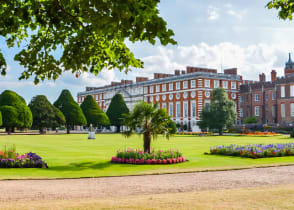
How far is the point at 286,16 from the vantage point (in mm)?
8398

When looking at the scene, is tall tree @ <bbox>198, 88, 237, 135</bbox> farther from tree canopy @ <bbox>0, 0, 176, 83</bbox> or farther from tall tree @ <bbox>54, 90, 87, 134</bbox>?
tree canopy @ <bbox>0, 0, 176, 83</bbox>

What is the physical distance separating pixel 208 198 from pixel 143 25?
13.7 feet

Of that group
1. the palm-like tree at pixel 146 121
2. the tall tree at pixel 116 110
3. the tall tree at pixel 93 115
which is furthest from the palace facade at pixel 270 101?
the palm-like tree at pixel 146 121

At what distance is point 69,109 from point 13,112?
1111cm

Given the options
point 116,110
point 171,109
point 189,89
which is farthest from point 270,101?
point 116,110

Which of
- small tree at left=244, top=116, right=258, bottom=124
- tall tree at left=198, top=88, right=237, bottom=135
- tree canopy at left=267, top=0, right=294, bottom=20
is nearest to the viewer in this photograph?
tree canopy at left=267, top=0, right=294, bottom=20

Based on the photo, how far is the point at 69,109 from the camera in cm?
6456

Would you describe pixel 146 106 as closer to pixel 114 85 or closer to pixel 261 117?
pixel 261 117

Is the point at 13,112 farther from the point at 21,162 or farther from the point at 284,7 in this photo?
the point at 284,7

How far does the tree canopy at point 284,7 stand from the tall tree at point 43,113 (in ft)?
179

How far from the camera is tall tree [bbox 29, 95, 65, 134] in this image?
196 feet

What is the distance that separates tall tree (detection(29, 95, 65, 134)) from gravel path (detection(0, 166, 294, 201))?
50458mm

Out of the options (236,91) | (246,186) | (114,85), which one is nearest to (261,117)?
(236,91)

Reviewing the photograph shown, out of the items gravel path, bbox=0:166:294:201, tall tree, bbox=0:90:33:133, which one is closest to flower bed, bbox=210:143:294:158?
gravel path, bbox=0:166:294:201
